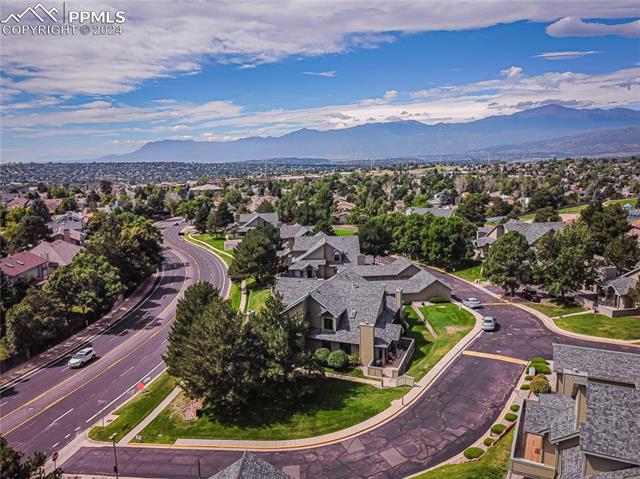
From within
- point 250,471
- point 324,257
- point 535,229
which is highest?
point 535,229

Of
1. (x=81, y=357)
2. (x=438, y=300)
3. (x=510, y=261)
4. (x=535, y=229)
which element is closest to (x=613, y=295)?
(x=510, y=261)

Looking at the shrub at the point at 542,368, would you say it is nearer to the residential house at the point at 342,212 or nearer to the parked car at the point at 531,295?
the parked car at the point at 531,295

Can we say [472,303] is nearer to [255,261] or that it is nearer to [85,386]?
[255,261]

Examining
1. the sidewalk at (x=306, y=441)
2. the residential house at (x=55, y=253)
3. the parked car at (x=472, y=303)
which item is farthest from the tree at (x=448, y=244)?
the residential house at (x=55, y=253)

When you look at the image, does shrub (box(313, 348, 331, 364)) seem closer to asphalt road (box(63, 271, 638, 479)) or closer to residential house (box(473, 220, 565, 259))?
asphalt road (box(63, 271, 638, 479))

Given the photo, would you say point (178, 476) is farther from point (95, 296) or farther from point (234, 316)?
point (95, 296)

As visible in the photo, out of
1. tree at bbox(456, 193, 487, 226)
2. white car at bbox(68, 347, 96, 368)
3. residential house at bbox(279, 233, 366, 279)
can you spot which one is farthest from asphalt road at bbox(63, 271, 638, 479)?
tree at bbox(456, 193, 487, 226)
